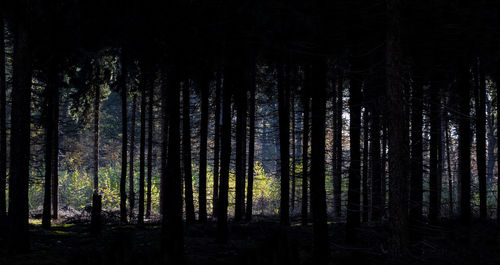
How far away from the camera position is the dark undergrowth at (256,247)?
8.04 metres

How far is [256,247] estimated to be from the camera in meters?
10.7

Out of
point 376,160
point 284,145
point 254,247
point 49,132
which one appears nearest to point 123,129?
point 49,132

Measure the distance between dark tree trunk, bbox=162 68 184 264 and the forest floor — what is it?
1.54 feet

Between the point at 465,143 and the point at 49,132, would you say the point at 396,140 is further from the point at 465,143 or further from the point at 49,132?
the point at 49,132

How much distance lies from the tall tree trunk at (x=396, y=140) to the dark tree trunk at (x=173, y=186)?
5.09 meters

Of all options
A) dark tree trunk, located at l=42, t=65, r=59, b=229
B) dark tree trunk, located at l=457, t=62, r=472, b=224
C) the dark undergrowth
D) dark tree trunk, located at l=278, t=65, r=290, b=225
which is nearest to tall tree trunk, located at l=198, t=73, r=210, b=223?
the dark undergrowth

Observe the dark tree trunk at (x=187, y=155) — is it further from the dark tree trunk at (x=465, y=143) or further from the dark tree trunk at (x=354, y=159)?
the dark tree trunk at (x=465, y=143)

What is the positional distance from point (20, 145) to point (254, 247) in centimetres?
670

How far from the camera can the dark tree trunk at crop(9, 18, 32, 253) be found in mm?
9969

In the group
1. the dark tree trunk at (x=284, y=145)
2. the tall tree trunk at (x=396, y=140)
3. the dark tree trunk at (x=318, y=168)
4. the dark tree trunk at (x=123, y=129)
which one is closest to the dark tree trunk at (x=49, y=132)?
the dark tree trunk at (x=123, y=129)

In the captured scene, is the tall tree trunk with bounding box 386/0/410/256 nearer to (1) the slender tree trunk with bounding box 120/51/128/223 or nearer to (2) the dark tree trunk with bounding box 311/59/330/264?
(2) the dark tree trunk with bounding box 311/59/330/264

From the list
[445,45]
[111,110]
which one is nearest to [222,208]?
[445,45]

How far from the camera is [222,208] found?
500 inches

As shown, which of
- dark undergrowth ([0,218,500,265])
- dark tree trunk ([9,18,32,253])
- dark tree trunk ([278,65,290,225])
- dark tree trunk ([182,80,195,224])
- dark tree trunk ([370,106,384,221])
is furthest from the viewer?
dark tree trunk ([182,80,195,224])
